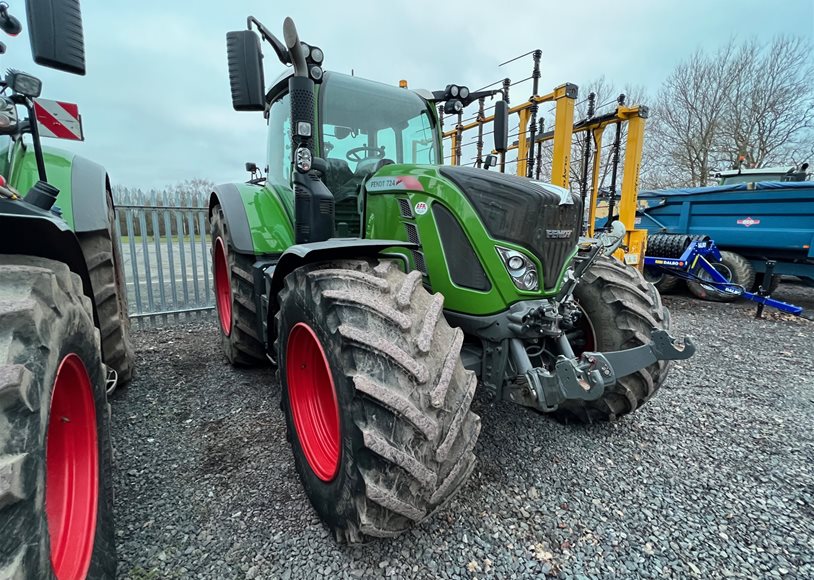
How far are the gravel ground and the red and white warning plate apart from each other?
1769 millimetres

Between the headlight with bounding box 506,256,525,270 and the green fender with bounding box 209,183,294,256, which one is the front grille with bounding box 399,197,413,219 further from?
the green fender with bounding box 209,183,294,256

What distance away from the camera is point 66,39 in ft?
4.89

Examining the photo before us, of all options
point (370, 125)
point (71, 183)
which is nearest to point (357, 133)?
point (370, 125)

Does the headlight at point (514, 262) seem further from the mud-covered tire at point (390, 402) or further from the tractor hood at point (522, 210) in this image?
the mud-covered tire at point (390, 402)

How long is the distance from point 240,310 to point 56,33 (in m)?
2.07

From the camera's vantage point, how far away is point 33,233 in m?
1.43

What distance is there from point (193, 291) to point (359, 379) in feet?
17.3

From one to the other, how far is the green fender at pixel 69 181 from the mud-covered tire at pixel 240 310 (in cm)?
83

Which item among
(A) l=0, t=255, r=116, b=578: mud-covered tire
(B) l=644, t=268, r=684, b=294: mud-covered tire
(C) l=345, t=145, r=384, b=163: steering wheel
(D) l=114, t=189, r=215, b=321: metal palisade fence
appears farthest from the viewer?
(B) l=644, t=268, r=684, b=294: mud-covered tire

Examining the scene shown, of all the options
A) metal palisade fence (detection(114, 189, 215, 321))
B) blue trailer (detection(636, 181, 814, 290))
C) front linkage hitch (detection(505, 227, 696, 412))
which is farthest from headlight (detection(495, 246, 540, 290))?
blue trailer (detection(636, 181, 814, 290))

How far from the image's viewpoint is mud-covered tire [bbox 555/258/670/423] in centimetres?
246

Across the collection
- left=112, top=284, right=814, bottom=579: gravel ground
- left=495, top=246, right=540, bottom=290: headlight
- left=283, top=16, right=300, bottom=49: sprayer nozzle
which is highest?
left=283, top=16, right=300, bottom=49: sprayer nozzle

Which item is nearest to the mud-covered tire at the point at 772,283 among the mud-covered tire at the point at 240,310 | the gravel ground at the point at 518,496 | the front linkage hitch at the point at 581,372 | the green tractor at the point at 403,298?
the gravel ground at the point at 518,496

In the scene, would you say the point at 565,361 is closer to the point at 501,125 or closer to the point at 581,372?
the point at 581,372
